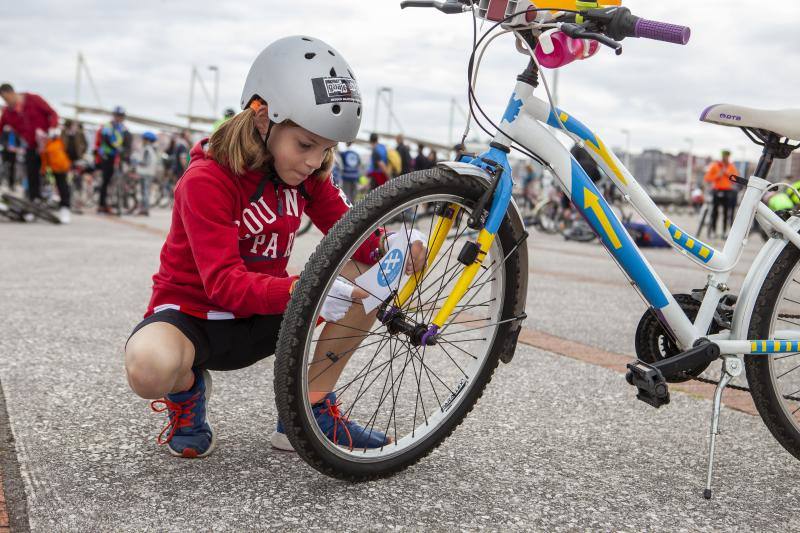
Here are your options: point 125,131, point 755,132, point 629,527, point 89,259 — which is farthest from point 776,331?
point 125,131

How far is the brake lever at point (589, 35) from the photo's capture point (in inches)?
75.6

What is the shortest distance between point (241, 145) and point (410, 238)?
519 millimetres

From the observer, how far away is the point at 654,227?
Result: 2459mm

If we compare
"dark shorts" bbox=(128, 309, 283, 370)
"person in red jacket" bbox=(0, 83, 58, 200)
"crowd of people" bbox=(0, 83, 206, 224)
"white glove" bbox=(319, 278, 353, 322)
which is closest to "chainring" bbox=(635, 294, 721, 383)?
"white glove" bbox=(319, 278, 353, 322)

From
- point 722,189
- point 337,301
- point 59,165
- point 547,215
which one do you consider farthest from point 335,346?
point 722,189

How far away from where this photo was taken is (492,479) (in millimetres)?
2275

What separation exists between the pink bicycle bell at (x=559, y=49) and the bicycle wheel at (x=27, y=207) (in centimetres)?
1083

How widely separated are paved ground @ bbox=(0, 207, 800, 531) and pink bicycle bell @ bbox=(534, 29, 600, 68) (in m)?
1.16

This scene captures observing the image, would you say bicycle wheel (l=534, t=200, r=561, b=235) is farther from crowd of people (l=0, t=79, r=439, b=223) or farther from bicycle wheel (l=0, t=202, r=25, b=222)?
bicycle wheel (l=0, t=202, r=25, b=222)

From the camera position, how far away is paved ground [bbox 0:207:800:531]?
197cm

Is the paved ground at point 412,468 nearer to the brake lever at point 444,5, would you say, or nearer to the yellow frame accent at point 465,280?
the yellow frame accent at point 465,280

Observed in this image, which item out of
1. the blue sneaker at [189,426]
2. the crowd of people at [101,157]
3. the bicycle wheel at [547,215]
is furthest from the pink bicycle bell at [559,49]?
→ the bicycle wheel at [547,215]

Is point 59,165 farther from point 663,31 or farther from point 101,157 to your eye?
point 663,31

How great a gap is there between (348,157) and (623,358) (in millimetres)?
11037
